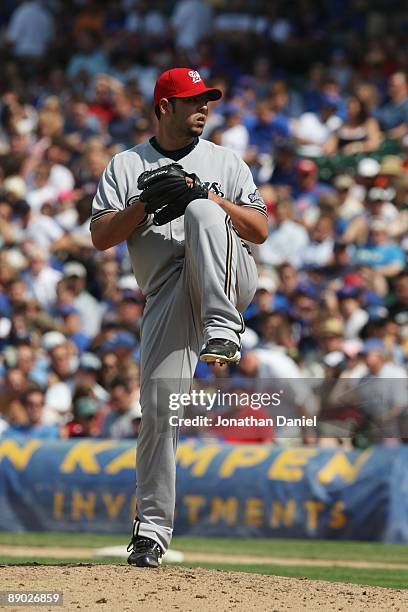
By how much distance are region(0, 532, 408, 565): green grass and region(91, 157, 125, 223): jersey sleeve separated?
4201mm

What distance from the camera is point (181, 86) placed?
21.5ft

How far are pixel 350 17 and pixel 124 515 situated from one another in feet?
35.4

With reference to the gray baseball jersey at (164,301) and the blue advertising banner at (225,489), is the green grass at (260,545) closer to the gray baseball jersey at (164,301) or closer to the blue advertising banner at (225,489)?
the blue advertising banner at (225,489)

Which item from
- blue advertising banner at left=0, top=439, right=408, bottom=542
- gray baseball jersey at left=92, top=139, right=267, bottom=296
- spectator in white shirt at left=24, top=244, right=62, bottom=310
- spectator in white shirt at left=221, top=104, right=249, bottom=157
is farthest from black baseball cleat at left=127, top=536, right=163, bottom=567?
spectator in white shirt at left=221, top=104, right=249, bottom=157

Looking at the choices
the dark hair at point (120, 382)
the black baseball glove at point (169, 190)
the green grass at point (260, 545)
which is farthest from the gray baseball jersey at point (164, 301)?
the dark hair at point (120, 382)

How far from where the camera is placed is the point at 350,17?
19.8m

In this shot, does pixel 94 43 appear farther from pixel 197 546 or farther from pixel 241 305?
pixel 241 305

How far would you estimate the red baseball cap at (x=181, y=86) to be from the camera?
6551 mm

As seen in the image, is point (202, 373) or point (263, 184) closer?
point (202, 373)

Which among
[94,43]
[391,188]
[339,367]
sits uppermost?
[94,43]

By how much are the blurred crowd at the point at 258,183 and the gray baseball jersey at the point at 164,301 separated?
1.80 ft

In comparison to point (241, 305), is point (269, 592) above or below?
below

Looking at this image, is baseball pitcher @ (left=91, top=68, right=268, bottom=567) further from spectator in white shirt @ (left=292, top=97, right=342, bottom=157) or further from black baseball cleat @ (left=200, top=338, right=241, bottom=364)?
spectator in white shirt @ (left=292, top=97, right=342, bottom=157)

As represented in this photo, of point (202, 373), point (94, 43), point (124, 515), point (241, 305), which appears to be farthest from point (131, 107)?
point (241, 305)
